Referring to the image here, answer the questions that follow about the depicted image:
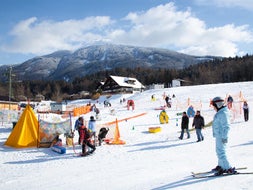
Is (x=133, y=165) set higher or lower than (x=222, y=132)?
lower

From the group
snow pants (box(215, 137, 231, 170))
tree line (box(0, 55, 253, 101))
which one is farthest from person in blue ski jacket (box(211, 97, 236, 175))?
tree line (box(0, 55, 253, 101))

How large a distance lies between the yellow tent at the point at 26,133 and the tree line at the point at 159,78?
7267 centimetres

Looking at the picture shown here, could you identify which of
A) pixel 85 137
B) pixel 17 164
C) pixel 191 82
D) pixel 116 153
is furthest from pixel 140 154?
pixel 191 82

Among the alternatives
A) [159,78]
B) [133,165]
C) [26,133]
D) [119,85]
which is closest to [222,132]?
[133,165]

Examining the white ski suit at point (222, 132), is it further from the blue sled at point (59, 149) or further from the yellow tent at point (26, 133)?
the yellow tent at point (26, 133)

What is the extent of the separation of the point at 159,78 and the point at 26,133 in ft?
340

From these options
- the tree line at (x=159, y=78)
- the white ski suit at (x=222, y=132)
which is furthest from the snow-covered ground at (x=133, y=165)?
the tree line at (x=159, y=78)

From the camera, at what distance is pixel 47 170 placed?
35.4 feet

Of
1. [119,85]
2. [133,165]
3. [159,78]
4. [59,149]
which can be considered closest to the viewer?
[133,165]

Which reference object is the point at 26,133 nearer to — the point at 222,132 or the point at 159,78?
the point at 222,132

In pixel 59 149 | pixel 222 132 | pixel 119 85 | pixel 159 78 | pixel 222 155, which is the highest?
pixel 159 78

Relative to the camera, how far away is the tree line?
104m

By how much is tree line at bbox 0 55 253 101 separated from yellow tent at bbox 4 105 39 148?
72675 mm

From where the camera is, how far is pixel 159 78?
4636 inches
